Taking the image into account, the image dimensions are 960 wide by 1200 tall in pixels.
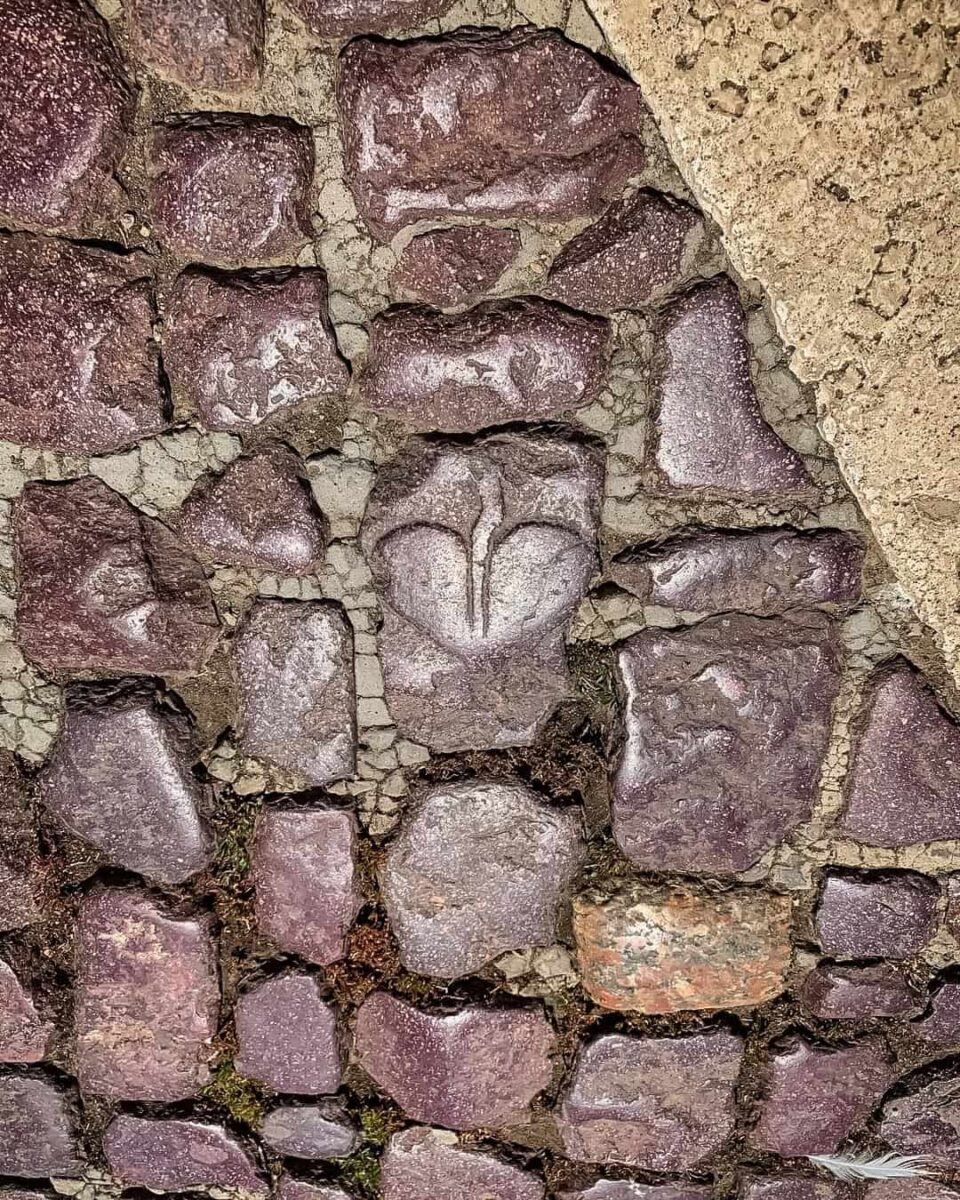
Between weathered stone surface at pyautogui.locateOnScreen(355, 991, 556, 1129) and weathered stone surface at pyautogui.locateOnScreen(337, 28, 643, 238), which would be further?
weathered stone surface at pyautogui.locateOnScreen(355, 991, 556, 1129)

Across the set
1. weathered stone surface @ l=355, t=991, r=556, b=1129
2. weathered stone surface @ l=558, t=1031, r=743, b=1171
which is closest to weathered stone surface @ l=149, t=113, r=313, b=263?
weathered stone surface @ l=355, t=991, r=556, b=1129

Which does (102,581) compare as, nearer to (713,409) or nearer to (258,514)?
(258,514)

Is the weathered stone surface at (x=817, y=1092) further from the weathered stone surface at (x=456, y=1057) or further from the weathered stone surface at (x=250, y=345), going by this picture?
the weathered stone surface at (x=250, y=345)

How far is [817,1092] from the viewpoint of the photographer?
1239mm

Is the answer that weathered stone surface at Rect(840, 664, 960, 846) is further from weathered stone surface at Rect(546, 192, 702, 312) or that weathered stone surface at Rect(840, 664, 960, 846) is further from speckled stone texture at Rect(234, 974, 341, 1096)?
speckled stone texture at Rect(234, 974, 341, 1096)

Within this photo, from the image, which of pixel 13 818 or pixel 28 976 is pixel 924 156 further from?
pixel 28 976

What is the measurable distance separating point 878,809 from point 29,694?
1010mm

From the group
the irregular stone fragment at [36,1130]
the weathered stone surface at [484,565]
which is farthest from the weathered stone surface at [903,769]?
the irregular stone fragment at [36,1130]

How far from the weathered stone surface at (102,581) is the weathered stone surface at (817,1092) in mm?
905

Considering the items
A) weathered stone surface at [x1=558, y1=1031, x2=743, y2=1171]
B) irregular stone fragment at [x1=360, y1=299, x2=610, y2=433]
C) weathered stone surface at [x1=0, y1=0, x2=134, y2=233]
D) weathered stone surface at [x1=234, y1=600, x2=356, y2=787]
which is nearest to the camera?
weathered stone surface at [x1=0, y1=0, x2=134, y2=233]

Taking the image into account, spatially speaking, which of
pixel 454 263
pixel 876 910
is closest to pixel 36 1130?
pixel 876 910

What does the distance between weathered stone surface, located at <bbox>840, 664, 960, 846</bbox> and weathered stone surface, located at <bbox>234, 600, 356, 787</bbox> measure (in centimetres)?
60

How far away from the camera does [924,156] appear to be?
0.91 meters

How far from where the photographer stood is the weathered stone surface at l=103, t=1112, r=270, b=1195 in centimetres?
125
